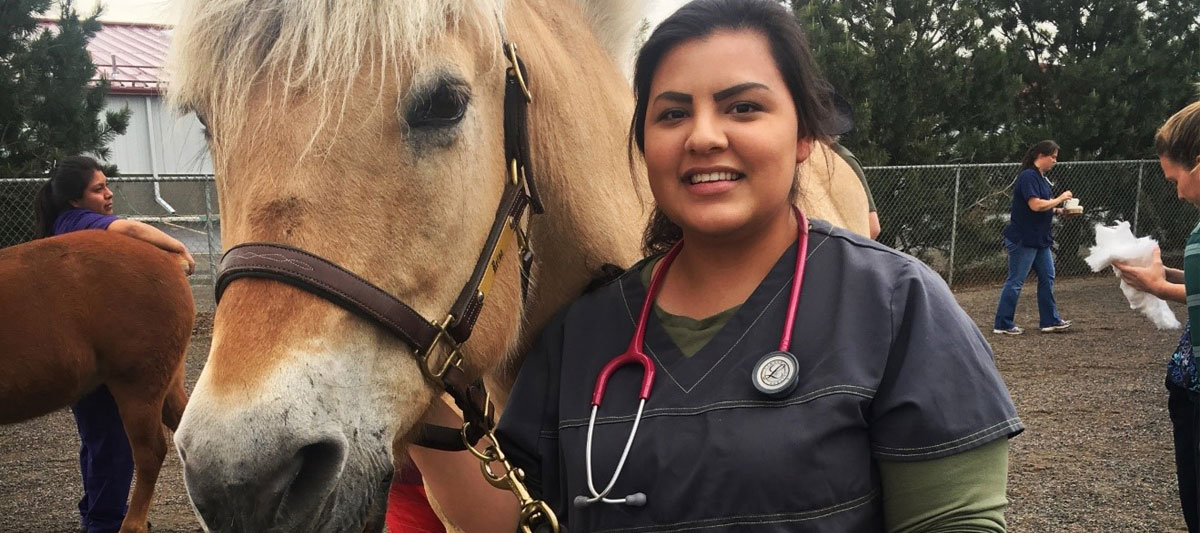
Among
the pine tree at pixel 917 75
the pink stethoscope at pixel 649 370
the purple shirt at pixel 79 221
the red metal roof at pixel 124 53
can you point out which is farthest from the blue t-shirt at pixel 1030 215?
the red metal roof at pixel 124 53

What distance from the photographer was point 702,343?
1.29 meters

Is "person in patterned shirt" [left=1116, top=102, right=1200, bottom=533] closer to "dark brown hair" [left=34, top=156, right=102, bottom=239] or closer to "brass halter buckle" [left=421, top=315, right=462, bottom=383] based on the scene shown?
"brass halter buckle" [left=421, top=315, right=462, bottom=383]

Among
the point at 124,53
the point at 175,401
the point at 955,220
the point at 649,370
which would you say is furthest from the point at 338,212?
the point at 124,53

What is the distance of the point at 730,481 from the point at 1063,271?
14.3m

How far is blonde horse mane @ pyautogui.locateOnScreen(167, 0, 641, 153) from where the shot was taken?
4.53 ft

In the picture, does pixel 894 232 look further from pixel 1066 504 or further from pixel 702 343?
pixel 702 343

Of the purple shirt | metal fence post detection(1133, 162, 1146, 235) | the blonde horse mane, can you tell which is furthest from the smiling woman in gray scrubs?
metal fence post detection(1133, 162, 1146, 235)

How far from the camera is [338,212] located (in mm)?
1325

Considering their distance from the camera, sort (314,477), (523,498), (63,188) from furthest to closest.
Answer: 1. (63,188)
2. (523,498)
3. (314,477)

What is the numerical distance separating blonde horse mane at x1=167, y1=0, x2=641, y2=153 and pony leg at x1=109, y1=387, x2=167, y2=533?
3.77m

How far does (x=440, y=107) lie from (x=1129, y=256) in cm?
312

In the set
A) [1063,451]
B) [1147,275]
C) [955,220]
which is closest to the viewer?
[1147,275]

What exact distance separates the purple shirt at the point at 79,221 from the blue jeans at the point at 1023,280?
8212 millimetres

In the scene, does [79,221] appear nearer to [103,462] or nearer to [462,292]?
[103,462]
